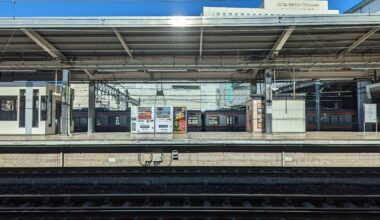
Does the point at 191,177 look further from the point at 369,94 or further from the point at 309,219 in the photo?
the point at 369,94

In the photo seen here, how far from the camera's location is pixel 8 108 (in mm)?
17172

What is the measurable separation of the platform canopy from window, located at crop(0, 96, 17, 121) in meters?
1.58

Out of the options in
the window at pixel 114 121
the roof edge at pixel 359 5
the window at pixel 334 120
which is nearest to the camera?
the window at pixel 114 121

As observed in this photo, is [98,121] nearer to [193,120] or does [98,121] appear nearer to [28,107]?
[193,120]

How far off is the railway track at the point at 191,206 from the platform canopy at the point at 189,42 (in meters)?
7.48

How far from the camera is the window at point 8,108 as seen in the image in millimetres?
17109

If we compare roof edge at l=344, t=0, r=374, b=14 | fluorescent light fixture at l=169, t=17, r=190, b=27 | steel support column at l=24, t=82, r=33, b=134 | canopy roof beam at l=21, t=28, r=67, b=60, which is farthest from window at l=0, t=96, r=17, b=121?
roof edge at l=344, t=0, r=374, b=14

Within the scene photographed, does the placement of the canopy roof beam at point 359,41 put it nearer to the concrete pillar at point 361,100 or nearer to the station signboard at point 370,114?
the station signboard at point 370,114

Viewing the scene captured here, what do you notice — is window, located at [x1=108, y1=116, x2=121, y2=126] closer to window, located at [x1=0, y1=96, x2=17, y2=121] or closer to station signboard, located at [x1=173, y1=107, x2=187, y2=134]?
station signboard, located at [x1=173, y1=107, x2=187, y2=134]

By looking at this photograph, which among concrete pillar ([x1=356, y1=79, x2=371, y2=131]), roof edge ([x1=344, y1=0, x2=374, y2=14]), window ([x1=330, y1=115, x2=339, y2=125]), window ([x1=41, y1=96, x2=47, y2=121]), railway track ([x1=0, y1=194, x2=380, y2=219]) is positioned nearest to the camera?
railway track ([x1=0, y1=194, x2=380, y2=219])

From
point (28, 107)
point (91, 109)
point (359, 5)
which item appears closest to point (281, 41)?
point (28, 107)

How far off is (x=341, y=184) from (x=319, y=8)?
7564cm

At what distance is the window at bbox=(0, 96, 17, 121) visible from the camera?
17.1m

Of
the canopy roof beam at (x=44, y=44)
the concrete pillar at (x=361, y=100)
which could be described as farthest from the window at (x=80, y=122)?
the concrete pillar at (x=361, y=100)
